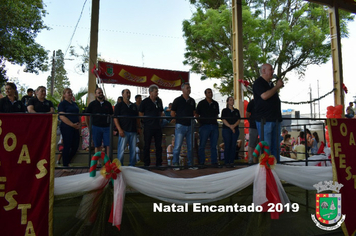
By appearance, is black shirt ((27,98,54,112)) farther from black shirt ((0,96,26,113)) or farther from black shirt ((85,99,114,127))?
black shirt ((85,99,114,127))

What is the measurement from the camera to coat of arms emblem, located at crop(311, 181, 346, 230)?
4.19 meters

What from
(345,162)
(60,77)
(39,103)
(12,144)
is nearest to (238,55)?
(345,162)

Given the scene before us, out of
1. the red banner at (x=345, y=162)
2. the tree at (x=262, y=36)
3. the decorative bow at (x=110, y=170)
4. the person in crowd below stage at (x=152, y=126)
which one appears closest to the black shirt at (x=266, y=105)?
the red banner at (x=345, y=162)

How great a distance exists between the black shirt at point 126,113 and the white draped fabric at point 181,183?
151 centimetres

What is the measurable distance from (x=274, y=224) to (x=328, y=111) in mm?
3938

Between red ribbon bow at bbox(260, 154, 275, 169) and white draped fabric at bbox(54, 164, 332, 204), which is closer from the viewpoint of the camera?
white draped fabric at bbox(54, 164, 332, 204)

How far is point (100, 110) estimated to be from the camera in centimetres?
525

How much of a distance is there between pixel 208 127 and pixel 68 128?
8.26 feet

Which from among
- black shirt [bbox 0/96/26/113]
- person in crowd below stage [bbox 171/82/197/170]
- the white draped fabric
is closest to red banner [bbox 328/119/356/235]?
the white draped fabric

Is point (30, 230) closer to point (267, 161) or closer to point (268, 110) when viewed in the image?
point (267, 161)

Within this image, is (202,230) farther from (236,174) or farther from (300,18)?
(300,18)

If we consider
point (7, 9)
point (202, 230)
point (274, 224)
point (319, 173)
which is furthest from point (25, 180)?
point (7, 9)

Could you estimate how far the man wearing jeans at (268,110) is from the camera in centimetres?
430

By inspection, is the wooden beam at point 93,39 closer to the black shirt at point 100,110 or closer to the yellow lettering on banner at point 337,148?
the black shirt at point 100,110
